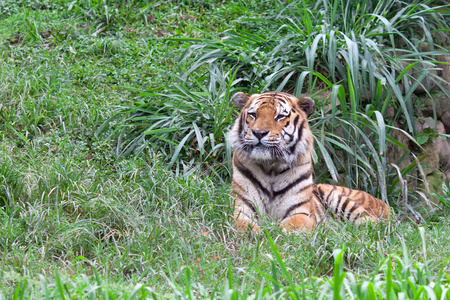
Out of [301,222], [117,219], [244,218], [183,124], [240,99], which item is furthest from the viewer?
[183,124]

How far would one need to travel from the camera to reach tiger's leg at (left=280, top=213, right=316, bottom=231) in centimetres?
400

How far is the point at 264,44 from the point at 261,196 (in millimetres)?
2416

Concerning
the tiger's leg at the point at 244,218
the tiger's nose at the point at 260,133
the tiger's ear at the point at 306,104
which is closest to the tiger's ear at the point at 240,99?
the tiger's ear at the point at 306,104

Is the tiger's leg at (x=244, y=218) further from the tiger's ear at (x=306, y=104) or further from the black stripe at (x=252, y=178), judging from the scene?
the tiger's ear at (x=306, y=104)

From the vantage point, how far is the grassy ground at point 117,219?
2520mm

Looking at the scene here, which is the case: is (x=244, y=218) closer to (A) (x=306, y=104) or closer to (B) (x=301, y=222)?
(B) (x=301, y=222)

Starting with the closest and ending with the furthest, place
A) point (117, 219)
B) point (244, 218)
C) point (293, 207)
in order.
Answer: point (117, 219)
point (244, 218)
point (293, 207)

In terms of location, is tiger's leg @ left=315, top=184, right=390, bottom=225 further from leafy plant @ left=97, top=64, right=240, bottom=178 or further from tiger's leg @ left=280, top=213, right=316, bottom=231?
leafy plant @ left=97, top=64, right=240, bottom=178

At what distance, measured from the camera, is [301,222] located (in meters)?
4.12

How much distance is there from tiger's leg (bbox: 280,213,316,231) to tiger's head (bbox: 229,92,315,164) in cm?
47

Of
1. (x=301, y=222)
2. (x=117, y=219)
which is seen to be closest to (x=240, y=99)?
(x=301, y=222)

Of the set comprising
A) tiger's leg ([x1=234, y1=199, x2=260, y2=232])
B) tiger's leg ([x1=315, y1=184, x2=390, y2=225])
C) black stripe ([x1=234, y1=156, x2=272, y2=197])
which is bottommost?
tiger's leg ([x1=315, y1=184, x2=390, y2=225])

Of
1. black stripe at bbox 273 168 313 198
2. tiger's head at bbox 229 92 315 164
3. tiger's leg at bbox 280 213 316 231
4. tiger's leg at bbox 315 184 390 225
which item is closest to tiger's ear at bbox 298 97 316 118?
tiger's head at bbox 229 92 315 164

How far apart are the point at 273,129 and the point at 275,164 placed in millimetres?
311
